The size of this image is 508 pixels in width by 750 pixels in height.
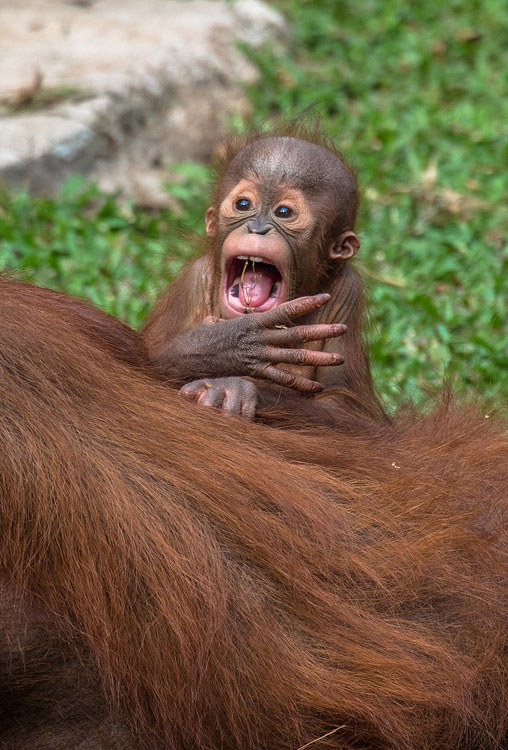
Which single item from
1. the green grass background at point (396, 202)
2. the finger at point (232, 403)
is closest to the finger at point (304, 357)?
the finger at point (232, 403)

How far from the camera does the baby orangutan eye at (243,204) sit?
3947 millimetres

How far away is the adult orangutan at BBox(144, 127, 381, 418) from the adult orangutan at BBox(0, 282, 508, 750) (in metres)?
0.90

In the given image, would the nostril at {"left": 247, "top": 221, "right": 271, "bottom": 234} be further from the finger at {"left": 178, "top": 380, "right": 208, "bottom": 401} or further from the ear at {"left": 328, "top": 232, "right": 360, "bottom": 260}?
the finger at {"left": 178, "top": 380, "right": 208, "bottom": 401}

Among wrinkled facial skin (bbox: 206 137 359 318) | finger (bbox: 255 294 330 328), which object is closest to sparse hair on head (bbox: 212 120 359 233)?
wrinkled facial skin (bbox: 206 137 359 318)

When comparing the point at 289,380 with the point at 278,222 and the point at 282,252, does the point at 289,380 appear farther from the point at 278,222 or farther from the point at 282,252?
the point at 278,222

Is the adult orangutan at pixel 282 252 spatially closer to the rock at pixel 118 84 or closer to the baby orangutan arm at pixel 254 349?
the baby orangutan arm at pixel 254 349

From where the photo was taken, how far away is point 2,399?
2.44m

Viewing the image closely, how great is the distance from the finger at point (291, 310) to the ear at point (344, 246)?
1090 millimetres

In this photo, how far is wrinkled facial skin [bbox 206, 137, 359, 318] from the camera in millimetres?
3754

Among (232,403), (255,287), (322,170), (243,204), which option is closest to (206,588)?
(232,403)

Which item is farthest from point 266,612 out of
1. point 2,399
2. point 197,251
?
point 197,251

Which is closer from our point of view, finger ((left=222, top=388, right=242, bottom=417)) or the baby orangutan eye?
finger ((left=222, top=388, right=242, bottom=417))

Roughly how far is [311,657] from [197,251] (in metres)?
2.33

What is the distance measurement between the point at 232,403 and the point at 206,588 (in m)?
0.64
